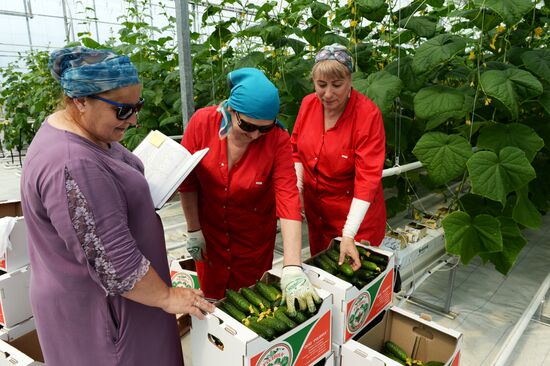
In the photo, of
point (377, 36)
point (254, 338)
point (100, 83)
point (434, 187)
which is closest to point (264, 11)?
point (377, 36)

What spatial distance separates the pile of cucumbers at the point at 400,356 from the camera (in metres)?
1.59

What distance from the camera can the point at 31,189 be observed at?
0.92 metres

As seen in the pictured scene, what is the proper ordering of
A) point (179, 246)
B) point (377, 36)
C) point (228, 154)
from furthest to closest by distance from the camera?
point (179, 246) → point (377, 36) → point (228, 154)

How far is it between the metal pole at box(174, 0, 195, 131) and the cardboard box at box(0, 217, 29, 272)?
1.05m

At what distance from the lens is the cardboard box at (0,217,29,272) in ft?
6.64

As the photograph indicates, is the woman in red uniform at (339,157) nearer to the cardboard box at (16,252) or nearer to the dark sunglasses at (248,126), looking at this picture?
the dark sunglasses at (248,126)

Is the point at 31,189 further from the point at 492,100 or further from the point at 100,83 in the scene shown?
the point at 492,100

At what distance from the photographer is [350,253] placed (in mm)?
1575

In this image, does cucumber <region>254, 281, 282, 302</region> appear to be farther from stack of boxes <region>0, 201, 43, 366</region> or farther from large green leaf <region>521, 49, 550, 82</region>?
Answer: large green leaf <region>521, 49, 550, 82</region>

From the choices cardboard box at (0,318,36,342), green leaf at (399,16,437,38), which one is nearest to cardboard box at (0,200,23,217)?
cardboard box at (0,318,36,342)

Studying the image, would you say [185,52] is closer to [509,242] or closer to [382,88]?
[382,88]

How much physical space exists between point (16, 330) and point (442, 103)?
99.7 inches

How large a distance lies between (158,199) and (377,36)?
7.89 ft

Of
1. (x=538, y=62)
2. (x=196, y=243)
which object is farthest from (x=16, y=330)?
(x=538, y=62)
